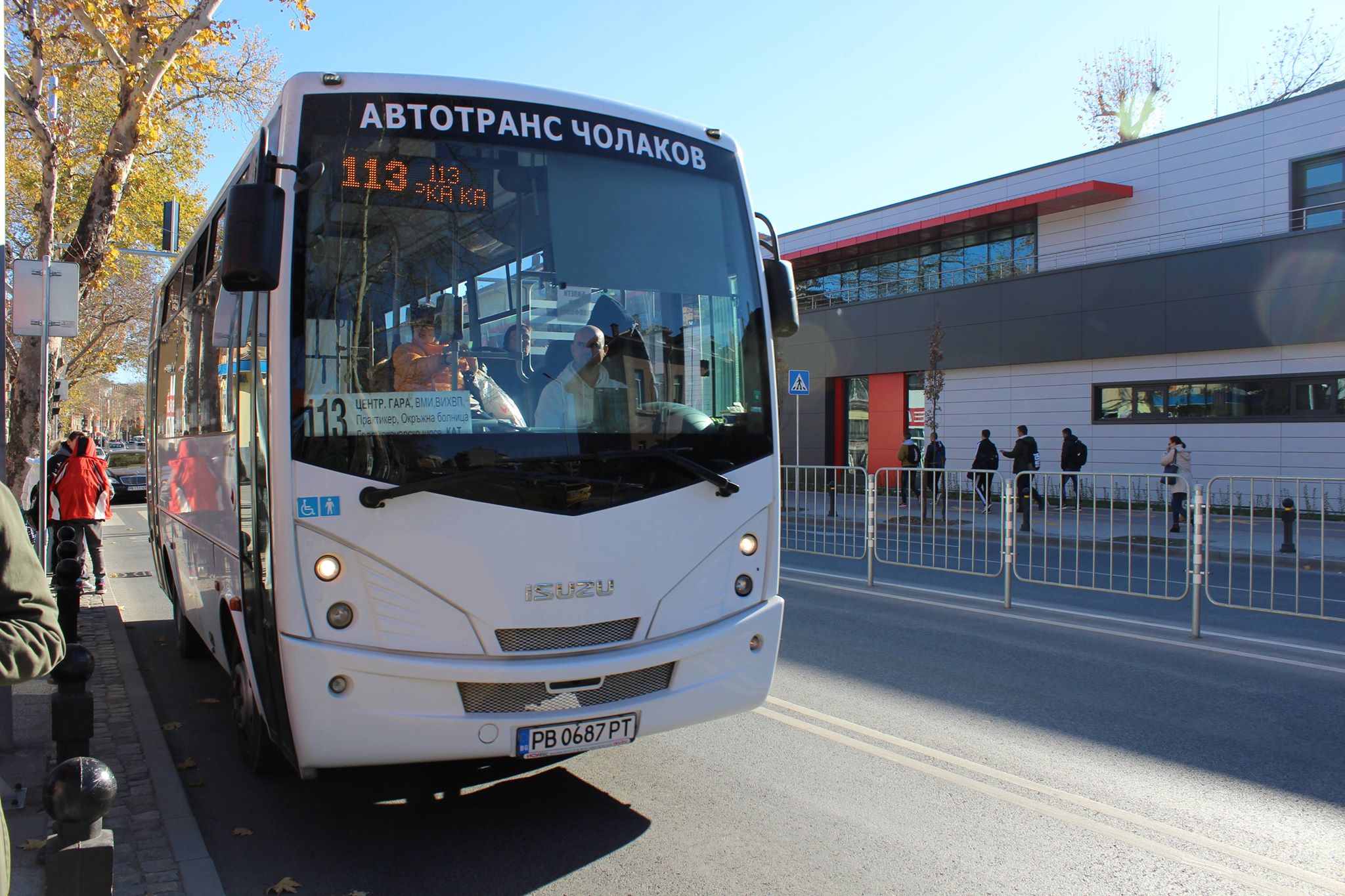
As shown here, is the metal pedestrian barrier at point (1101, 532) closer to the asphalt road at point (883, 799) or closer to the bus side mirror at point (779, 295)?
the asphalt road at point (883, 799)

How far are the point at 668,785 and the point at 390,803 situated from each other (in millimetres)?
1360

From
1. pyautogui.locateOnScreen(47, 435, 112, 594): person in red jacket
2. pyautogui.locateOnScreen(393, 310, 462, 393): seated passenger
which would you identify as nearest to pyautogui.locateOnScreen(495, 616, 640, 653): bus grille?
pyautogui.locateOnScreen(393, 310, 462, 393): seated passenger

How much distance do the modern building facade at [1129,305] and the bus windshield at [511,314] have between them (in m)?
17.7

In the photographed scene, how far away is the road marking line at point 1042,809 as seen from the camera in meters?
3.88

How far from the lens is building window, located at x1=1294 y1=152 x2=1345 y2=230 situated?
1997 cm

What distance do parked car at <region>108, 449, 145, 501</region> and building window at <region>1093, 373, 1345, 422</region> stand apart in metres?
26.5

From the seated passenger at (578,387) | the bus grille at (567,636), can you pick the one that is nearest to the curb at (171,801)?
the bus grille at (567,636)

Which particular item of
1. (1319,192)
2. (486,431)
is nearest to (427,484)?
(486,431)

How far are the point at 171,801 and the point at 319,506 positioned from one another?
1845 millimetres

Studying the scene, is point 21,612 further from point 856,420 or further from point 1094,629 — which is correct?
point 856,420

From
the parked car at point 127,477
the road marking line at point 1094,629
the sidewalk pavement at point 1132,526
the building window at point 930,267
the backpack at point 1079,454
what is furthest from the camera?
the parked car at point 127,477

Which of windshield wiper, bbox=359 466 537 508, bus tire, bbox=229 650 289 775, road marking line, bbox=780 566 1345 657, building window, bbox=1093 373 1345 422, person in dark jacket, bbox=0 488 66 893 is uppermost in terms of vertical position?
building window, bbox=1093 373 1345 422

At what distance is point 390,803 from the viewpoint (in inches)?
185

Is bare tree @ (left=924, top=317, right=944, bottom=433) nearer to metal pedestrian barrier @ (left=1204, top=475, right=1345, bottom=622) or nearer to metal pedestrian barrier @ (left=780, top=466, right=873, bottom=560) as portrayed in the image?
metal pedestrian barrier @ (left=780, top=466, right=873, bottom=560)
